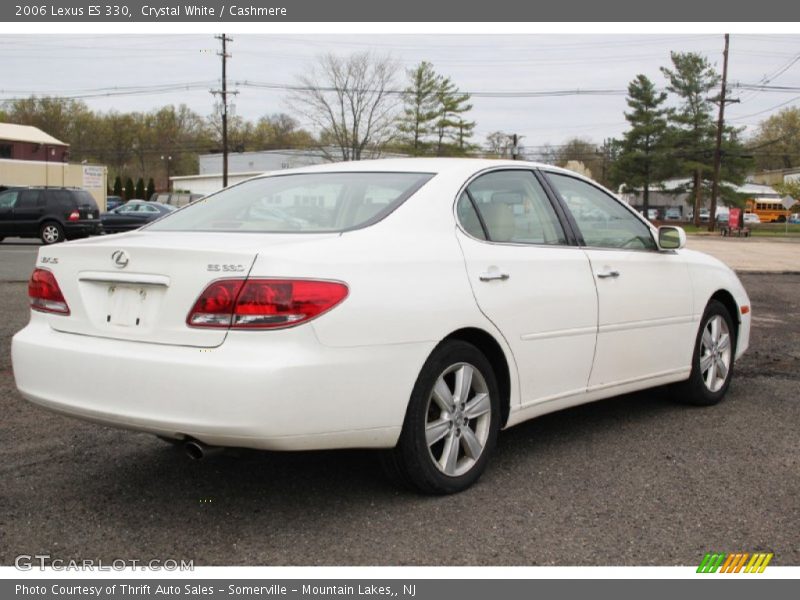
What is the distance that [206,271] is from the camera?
3559 millimetres

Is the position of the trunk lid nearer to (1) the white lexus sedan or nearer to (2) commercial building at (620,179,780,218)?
(1) the white lexus sedan

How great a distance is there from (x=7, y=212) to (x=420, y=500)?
25.6 meters

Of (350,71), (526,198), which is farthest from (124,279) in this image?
(350,71)


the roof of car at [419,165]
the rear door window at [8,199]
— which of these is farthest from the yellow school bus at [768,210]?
the roof of car at [419,165]

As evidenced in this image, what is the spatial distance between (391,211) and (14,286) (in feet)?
34.5

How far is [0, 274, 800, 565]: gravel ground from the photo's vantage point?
11.4 ft

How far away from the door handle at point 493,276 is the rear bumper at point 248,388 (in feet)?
1.76

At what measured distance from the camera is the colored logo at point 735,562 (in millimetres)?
3342

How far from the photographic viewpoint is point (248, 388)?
3.38 m

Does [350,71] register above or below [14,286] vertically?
above

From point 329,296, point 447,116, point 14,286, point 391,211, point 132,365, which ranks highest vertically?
point 447,116

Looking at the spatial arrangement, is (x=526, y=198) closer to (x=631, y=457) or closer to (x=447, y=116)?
(x=631, y=457)

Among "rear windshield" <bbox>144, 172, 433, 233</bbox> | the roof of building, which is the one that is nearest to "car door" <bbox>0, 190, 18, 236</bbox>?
"rear windshield" <bbox>144, 172, 433, 233</bbox>

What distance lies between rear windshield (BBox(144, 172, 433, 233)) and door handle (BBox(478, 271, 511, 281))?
1.67 ft
